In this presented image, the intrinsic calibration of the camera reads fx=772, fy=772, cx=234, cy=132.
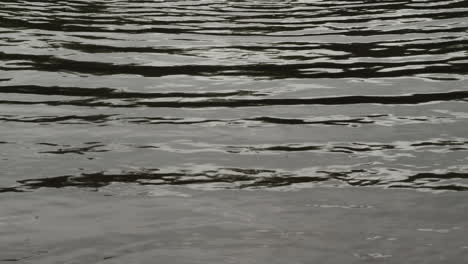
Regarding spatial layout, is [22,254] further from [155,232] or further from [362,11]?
[362,11]

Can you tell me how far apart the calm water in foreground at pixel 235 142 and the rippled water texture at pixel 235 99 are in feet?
0.08

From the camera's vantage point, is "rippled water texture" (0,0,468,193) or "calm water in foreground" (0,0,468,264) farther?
"rippled water texture" (0,0,468,193)

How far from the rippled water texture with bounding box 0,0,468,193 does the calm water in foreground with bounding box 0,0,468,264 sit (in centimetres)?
3

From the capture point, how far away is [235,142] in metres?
6.62

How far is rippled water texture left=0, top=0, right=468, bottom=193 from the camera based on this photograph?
5934mm

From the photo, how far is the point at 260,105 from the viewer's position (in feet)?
25.3

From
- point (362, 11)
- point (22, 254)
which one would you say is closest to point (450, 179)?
point (22, 254)

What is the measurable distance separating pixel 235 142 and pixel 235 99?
139cm

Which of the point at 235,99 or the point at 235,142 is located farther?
the point at 235,99

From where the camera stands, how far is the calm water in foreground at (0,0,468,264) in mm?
4676

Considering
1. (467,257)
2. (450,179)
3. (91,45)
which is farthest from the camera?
(91,45)

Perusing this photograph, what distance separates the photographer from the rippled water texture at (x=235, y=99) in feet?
19.5

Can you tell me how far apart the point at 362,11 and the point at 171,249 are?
30.5 feet

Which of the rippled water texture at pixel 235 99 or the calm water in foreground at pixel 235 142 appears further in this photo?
the rippled water texture at pixel 235 99
